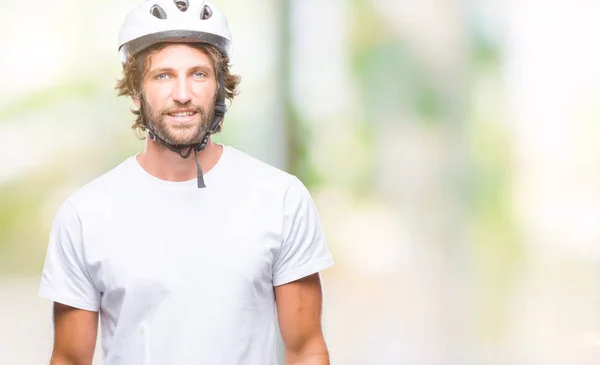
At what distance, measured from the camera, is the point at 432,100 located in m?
3.62

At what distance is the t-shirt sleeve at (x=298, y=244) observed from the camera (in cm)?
191

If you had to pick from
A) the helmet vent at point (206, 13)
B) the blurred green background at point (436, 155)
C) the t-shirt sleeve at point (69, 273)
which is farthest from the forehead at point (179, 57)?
the blurred green background at point (436, 155)

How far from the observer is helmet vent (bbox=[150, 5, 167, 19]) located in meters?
2.03

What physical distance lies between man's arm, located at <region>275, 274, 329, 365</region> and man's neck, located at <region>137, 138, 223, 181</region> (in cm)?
29

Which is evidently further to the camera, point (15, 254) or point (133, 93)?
point (15, 254)


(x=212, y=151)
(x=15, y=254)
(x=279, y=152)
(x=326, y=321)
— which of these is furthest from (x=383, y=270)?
(x=212, y=151)

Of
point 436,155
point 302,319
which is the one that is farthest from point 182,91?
point 436,155

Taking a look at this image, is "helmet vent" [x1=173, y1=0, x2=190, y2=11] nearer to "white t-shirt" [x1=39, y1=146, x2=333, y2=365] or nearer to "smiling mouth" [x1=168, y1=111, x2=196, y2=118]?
"smiling mouth" [x1=168, y1=111, x2=196, y2=118]

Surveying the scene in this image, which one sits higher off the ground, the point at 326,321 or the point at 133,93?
the point at 133,93

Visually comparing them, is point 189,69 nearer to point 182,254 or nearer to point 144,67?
point 144,67

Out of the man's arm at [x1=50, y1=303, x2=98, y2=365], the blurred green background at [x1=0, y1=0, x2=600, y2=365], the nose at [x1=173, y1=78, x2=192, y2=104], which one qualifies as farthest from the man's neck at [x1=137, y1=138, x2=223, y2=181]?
the blurred green background at [x1=0, y1=0, x2=600, y2=365]

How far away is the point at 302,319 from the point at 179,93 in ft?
1.70

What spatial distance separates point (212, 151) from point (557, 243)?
1.98 metres

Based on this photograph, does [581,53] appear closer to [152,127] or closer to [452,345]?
[452,345]
